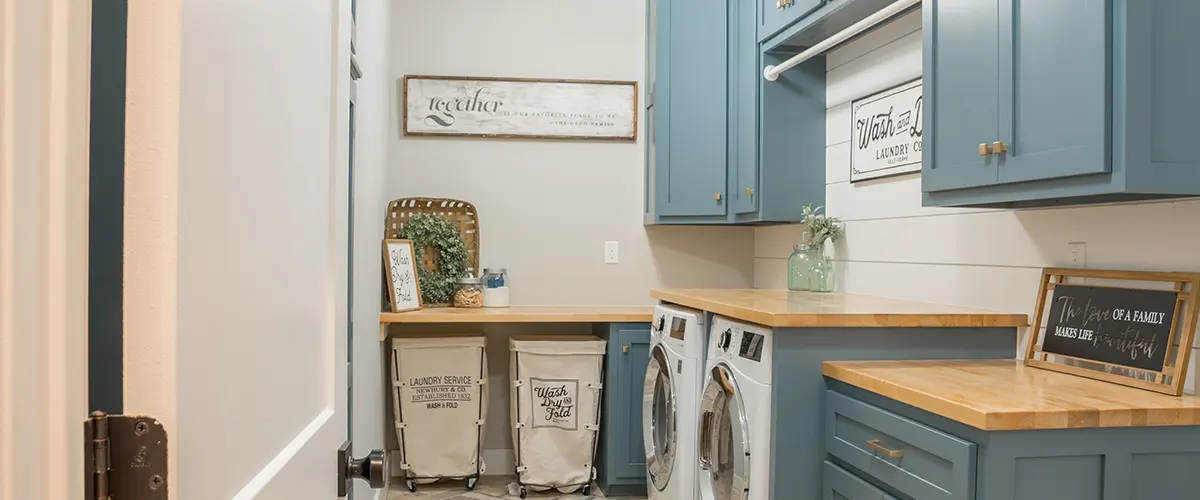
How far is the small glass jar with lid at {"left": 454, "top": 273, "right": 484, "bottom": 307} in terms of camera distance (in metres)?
4.16

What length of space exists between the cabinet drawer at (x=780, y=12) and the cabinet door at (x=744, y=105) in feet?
0.26

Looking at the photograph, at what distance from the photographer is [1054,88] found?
1.86 metres

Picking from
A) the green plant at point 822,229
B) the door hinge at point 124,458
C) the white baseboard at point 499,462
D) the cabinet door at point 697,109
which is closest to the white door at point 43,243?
the door hinge at point 124,458

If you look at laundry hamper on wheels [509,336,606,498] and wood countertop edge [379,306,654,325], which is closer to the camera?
wood countertop edge [379,306,654,325]

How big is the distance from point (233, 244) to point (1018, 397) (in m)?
1.62

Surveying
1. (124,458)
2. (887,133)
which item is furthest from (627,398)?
(124,458)

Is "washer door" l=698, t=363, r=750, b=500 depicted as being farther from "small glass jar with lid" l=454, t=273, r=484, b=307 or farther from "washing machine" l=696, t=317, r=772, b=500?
"small glass jar with lid" l=454, t=273, r=484, b=307

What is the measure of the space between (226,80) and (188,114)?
0.31 ft

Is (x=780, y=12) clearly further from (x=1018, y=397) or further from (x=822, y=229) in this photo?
(x=1018, y=397)

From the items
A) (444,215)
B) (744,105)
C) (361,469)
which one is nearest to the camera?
(361,469)

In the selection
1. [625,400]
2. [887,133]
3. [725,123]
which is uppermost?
[725,123]

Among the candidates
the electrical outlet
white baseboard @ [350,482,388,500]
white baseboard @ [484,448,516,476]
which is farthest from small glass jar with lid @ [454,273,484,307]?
the electrical outlet

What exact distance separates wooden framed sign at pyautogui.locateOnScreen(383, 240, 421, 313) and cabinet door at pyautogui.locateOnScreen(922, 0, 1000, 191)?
2.30 meters

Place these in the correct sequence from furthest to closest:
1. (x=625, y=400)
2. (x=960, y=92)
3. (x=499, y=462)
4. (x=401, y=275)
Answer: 1. (x=499, y=462)
2. (x=625, y=400)
3. (x=401, y=275)
4. (x=960, y=92)
